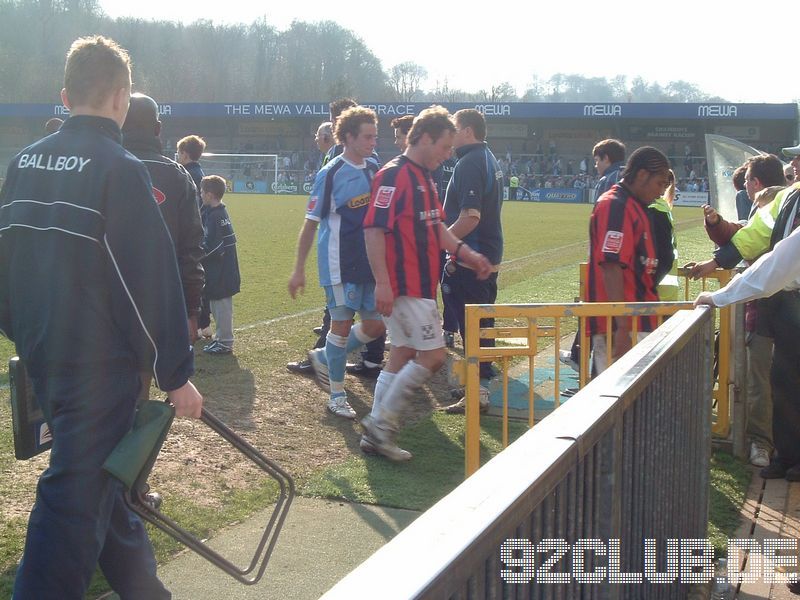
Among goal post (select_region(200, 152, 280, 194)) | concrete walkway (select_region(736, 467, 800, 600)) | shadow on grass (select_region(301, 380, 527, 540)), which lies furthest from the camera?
goal post (select_region(200, 152, 280, 194))

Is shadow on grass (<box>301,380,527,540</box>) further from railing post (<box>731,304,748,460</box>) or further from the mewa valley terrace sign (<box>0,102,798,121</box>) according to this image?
the mewa valley terrace sign (<box>0,102,798,121</box>)

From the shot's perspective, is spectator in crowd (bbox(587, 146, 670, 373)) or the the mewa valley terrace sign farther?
the the mewa valley terrace sign

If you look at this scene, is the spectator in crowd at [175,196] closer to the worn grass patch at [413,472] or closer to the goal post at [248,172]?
the worn grass patch at [413,472]

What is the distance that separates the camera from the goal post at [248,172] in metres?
54.5

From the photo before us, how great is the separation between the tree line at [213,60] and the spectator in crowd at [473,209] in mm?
73930

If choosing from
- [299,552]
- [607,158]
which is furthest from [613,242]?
[607,158]

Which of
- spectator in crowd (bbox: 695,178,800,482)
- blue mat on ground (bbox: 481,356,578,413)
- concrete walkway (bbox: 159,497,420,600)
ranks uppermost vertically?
spectator in crowd (bbox: 695,178,800,482)

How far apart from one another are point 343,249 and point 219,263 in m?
2.26

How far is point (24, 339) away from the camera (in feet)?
9.65

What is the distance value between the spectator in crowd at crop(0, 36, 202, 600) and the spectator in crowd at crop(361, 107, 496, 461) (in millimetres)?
2403

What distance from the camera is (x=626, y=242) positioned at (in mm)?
5215

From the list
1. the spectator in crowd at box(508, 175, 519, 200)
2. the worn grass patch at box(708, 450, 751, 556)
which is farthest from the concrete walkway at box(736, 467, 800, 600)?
the spectator in crowd at box(508, 175, 519, 200)

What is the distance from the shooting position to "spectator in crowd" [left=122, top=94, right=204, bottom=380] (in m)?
4.28

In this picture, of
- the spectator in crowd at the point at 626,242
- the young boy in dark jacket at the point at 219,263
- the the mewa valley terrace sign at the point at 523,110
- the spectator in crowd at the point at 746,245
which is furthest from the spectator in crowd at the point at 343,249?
the the mewa valley terrace sign at the point at 523,110
